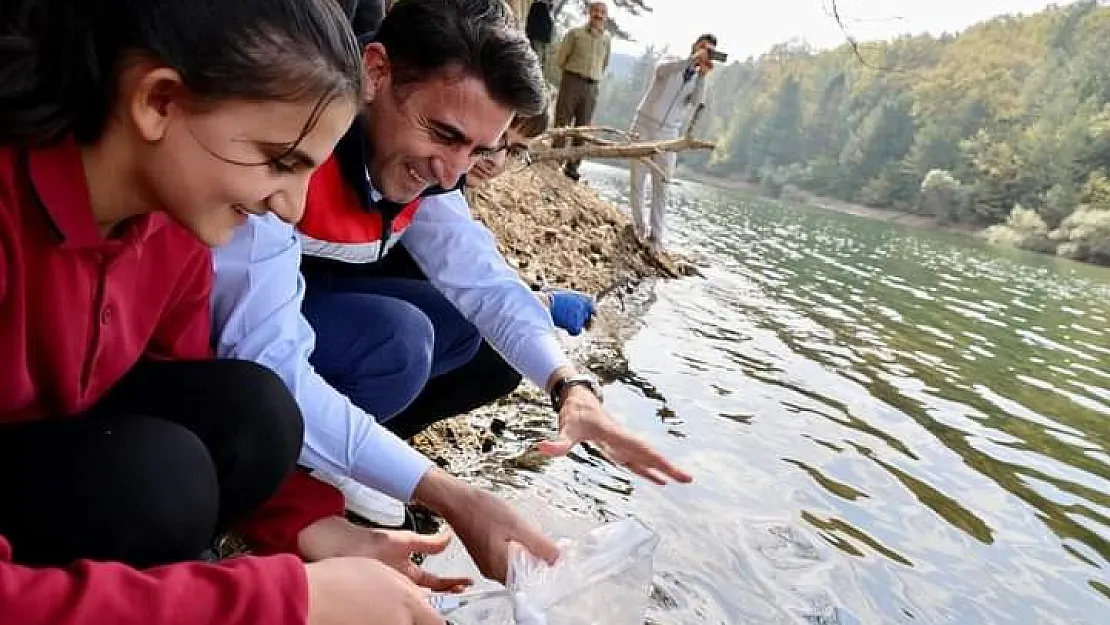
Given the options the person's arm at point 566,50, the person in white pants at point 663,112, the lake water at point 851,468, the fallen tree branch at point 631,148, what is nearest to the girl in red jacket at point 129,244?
the lake water at point 851,468

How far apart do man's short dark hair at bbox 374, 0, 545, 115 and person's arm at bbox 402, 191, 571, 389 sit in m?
0.46

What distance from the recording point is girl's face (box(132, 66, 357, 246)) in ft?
3.00

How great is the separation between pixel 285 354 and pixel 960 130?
190 feet

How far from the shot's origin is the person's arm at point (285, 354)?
1.41m

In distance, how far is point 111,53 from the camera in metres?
0.89

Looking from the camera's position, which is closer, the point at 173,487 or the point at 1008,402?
the point at 173,487

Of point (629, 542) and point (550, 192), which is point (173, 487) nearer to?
point (629, 542)

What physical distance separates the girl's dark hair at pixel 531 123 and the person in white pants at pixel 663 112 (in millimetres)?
→ 6145

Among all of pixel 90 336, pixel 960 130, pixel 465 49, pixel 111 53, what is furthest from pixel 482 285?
pixel 960 130

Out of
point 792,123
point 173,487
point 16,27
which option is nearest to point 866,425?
point 173,487

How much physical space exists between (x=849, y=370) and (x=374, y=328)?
432 centimetres

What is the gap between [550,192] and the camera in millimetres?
8016

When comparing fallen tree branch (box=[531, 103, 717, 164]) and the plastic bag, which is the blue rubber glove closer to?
the plastic bag

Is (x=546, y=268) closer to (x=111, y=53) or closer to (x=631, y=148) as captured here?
(x=631, y=148)
